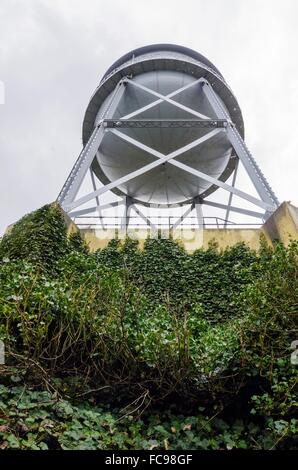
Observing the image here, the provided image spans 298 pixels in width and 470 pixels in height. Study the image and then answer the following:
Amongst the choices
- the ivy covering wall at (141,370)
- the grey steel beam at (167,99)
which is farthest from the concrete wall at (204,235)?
the grey steel beam at (167,99)

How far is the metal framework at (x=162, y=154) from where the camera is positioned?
841cm

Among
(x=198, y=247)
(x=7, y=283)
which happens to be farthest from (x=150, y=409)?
(x=198, y=247)

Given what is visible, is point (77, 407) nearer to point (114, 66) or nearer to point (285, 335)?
point (285, 335)

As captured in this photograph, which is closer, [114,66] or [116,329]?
[116,329]

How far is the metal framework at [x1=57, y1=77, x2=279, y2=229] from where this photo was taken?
27.6ft

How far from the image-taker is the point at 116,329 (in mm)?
4590

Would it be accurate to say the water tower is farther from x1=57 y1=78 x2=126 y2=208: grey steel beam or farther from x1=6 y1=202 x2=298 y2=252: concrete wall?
x1=6 y1=202 x2=298 y2=252: concrete wall

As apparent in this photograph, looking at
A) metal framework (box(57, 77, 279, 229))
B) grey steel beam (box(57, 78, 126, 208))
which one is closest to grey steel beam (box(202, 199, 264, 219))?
metal framework (box(57, 77, 279, 229))

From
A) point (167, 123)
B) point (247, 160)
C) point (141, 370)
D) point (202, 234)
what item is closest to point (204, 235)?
point (202, 234)

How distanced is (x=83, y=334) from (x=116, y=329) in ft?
1.32

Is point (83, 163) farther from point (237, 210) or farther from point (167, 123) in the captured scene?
point (237, 210)

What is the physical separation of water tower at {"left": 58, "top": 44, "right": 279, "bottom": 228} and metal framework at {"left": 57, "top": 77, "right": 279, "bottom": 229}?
26mm

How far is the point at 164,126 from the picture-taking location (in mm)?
10414
